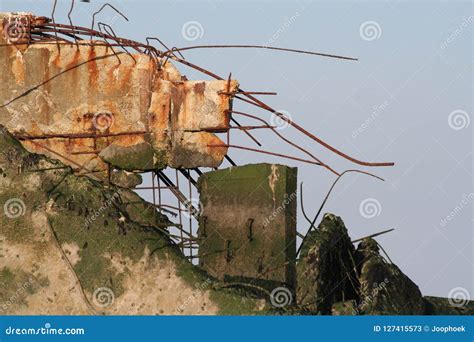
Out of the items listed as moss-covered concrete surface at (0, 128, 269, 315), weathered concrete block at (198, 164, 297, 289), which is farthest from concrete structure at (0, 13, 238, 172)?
moss-covered concrete surface at (0, 128, 269, 315)

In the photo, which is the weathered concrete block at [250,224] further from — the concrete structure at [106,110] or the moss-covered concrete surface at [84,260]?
the moss-covered concrete surface at [84,260]

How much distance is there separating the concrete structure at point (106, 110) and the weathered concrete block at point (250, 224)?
1.28 feet

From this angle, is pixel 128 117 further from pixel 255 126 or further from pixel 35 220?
pixel 35 220

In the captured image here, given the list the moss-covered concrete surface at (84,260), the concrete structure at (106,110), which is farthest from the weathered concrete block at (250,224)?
the moss-covered concrete surface at (84,260)

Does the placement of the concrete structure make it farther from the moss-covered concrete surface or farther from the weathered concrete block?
the moss-covered concrete surface

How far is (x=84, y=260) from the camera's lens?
9133mm

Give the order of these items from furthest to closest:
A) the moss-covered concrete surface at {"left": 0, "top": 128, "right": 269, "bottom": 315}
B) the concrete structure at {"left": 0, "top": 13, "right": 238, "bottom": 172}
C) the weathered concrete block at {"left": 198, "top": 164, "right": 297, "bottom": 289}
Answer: the concrete structure at {"left": 0, "top": 13, "right": 238, "bottom": 172}
the weathered concrete block at {"left": 198, "top": 164, "right": 297, "bottom": 289}
the moss-covered concrete surface at {"left": 0, "top": 128, "right": 269, "bottom": 315}

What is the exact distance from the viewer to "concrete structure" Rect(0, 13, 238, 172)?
40.6 feet

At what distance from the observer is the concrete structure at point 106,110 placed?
40.6 ft

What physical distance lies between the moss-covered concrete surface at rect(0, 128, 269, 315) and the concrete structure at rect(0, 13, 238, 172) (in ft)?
9.46

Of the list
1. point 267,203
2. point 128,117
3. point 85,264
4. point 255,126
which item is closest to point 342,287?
point 267,203

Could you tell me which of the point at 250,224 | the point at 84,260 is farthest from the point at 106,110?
the point at 84,260

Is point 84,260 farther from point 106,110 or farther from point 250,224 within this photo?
point 106,110

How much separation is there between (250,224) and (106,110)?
2.19 meters
